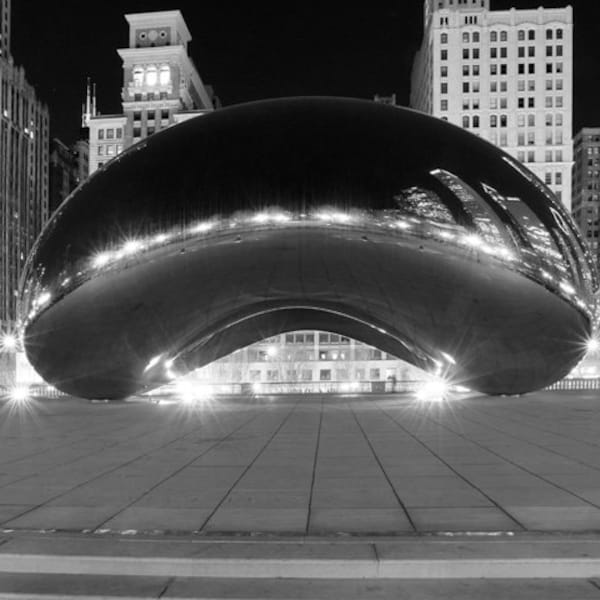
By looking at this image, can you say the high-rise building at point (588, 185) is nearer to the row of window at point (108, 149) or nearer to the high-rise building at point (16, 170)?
the row of window at point (108, 149)

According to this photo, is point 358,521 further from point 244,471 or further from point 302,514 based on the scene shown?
point 244,471

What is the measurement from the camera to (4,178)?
4481 inches

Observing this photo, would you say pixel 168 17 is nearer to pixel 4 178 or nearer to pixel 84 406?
pixel 4 178

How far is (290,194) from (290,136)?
1058 millimetres

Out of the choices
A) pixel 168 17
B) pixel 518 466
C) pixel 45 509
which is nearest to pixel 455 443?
pixel 518 466

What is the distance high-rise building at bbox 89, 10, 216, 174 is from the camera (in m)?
109

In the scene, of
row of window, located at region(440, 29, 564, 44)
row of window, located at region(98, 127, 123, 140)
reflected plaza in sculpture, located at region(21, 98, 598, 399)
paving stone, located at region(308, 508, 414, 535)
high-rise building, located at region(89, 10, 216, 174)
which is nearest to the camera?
paving stone, located at region(308, 508, 414, 535)

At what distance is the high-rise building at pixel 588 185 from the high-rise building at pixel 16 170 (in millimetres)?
89440

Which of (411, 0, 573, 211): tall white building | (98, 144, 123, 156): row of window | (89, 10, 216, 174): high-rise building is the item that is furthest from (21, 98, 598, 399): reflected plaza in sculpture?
(98, 144, 123, 156): row of window

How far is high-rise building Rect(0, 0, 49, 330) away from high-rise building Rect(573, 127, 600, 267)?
293ft

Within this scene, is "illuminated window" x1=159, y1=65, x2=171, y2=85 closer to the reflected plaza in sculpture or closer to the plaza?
the reflected plaza in sculpture

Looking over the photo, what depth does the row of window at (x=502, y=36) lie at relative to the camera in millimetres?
98938

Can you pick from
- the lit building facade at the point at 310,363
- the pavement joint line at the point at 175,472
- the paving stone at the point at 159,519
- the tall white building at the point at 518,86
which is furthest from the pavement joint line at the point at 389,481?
the tall white building at the point at 518,86

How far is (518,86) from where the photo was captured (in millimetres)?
98938
